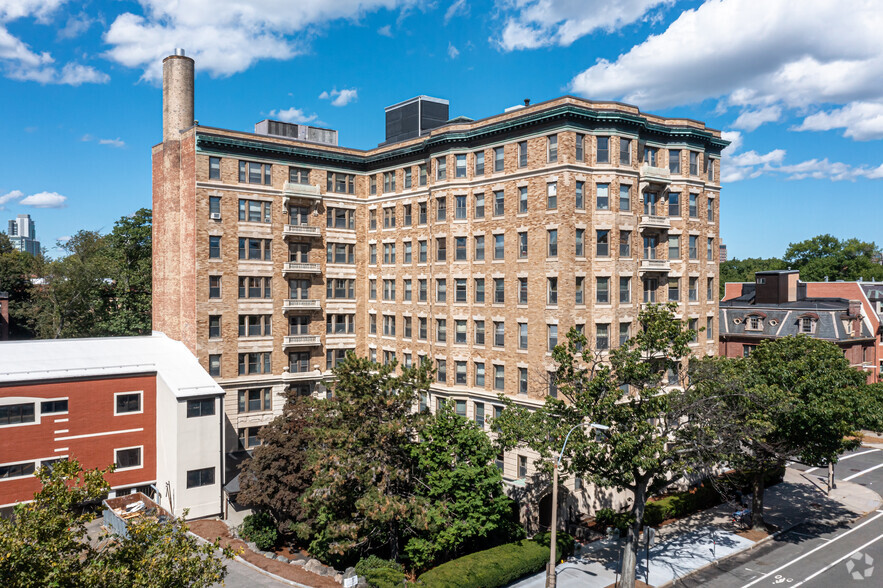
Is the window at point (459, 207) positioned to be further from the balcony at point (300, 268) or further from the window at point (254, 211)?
the window at point (254, 211)

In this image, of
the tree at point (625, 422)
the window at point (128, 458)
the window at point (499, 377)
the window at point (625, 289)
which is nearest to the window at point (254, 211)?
the window at point (128, 458)

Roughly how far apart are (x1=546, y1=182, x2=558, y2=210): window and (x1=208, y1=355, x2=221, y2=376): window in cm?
2812

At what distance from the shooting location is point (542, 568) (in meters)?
32.1

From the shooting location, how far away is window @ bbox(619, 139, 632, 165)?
40188 mm

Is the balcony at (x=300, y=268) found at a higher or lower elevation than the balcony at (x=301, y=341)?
higher

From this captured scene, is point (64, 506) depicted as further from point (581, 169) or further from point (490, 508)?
point (581, 169)

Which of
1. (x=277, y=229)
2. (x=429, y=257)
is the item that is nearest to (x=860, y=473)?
(x=429, y=257)

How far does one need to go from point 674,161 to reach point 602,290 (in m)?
12.3

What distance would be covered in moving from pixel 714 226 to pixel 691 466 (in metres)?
25.1

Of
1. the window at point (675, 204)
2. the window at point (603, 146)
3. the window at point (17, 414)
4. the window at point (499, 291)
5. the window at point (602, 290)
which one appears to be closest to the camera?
the window at point (17, 414)

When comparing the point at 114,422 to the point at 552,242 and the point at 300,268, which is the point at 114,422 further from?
the point at 552,242

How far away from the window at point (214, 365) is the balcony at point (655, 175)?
114 feet

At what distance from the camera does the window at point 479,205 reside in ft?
144

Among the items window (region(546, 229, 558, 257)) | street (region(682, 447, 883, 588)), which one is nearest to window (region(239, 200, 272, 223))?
window (region(546, 229, 558, 257))
